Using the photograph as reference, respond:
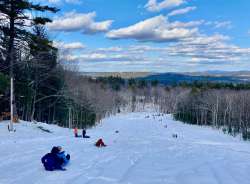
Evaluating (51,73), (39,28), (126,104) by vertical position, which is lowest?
(126,104)

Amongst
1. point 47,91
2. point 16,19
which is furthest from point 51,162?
point 47,91

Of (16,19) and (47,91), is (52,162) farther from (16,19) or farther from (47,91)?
(47,91)

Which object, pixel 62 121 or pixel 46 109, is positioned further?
pixel 62 121

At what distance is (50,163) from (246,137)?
4439 centimetres

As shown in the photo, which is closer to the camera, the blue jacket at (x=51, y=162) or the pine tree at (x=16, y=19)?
the blue jacket at (x=51, y=162)

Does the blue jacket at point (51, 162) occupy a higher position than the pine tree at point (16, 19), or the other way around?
the pine tree at point (16, 19)

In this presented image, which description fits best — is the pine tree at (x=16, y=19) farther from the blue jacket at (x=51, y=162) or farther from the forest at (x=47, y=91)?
the blue jacket at (x=51, y=162)

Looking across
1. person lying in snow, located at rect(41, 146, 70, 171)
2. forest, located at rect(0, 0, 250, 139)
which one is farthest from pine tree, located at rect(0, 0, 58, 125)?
person lying in snow, located at rect(41, 146, 70, 171)

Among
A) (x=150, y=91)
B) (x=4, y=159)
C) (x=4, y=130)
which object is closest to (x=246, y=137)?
(x=4, y=130)

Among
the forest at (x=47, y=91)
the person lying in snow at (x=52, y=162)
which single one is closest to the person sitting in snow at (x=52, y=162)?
the person lying in snow at (x=52, y=162)

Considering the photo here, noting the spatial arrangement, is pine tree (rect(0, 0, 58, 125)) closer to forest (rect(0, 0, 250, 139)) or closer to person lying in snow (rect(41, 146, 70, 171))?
forest (rect(0, 0, 250, 139))

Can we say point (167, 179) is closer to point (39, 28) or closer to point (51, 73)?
point (51, 73)

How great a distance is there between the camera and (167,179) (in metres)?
10.6

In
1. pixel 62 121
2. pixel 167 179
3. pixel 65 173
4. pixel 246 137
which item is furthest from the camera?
pixel 62 121
